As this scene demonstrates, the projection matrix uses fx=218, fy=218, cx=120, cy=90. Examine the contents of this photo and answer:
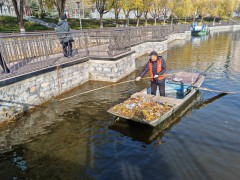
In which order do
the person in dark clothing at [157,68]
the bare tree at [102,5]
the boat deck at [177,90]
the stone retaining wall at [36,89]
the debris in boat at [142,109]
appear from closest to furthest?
1. the debris in boat at [142,109]
2. the stone retaining wall at [36,89]
3. the boat deck at [177,90]
4. the person in dark clothing at [157,68]
5. the bare tree at [102,5]

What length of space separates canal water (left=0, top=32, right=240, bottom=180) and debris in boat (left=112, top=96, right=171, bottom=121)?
0.73 metres

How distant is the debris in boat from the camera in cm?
A: 772

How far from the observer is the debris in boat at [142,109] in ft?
25.3

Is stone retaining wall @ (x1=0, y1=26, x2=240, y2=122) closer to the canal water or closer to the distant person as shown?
the canal water

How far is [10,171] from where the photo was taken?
20.3 ft

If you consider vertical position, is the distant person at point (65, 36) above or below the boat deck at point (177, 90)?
above

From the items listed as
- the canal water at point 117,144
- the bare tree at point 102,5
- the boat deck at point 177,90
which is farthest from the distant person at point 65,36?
the bare tree at point 102,5

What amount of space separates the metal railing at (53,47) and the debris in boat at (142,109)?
4.51 metres

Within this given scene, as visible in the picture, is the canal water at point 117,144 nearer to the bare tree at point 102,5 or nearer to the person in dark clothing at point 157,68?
the person in dark clothing at point 157,68

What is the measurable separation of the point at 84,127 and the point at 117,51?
7.41 meters

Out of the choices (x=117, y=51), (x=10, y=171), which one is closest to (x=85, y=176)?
(x=10, y=171)

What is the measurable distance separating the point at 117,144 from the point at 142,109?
158cm

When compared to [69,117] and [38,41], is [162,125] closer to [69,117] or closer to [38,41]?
[69,117]

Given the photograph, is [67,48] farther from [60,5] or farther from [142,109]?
[60,5]
